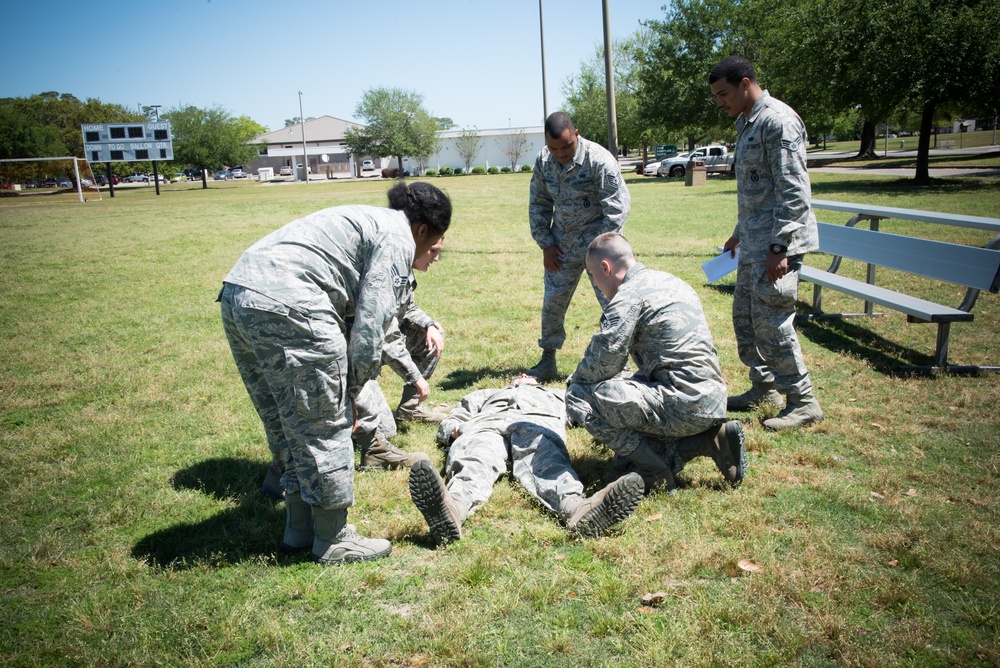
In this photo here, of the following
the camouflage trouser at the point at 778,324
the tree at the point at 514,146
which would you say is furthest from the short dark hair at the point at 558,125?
the tree at the point at 514,146

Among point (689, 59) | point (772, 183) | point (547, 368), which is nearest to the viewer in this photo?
point (772, 183)

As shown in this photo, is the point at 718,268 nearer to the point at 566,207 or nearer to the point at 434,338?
the point at 566,207

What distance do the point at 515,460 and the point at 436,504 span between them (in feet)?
2.96

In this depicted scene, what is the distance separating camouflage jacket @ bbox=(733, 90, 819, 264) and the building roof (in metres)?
117

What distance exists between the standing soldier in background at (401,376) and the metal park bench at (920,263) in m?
4.34

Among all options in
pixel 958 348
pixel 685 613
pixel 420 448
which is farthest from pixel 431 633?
pixel 958 348

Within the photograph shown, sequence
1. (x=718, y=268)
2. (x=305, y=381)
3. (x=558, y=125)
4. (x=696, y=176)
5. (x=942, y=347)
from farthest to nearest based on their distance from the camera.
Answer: (x=696, y=176) → (x=718, y=268) → (x=942, y=347) → (x=558, y=125) → (x=305, y=381)

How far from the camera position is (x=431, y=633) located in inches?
111

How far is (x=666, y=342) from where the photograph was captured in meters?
3.81

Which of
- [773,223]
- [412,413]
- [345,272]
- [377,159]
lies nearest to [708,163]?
[773,223]

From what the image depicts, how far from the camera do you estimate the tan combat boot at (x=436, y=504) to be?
3.23 metres

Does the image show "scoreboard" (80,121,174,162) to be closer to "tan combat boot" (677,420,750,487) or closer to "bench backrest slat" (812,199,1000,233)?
"bench backrest slat" (812,199,1000,233)

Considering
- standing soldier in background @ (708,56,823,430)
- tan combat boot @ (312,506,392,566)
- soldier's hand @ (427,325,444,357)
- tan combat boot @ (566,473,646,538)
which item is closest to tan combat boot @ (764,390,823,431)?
standing soldier in background @ (708,56,823,430)

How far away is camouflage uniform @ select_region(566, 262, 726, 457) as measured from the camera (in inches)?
149
